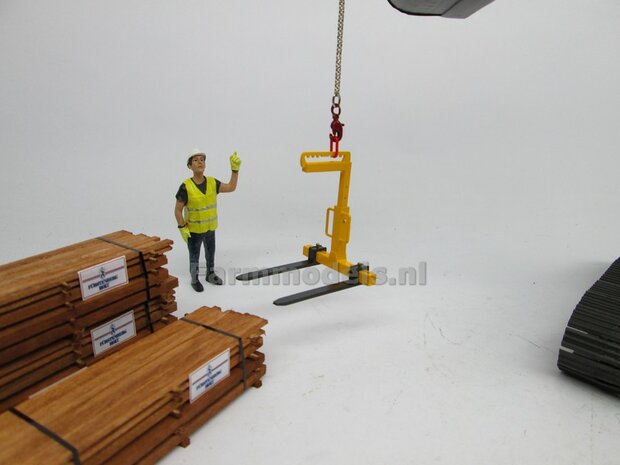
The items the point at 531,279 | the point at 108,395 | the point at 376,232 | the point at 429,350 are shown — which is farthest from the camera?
the point at 376,232

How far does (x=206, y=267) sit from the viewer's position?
246 inches

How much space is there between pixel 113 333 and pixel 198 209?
69.7 inches

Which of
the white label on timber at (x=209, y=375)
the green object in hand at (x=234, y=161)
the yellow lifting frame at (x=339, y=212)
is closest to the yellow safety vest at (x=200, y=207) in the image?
the green object in hand at (x=234, y=161)

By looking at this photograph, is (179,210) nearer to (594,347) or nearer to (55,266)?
(55,266)

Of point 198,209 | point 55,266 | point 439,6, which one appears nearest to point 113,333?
point 55,266

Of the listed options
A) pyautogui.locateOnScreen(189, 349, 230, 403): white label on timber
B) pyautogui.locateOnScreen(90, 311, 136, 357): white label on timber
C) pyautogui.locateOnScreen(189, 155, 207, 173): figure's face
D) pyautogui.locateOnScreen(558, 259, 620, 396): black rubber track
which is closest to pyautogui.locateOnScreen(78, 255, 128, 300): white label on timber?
pyautogui.locateOnScreen(90, 311, 136, 357): white label on timber

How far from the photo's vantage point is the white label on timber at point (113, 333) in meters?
4.27

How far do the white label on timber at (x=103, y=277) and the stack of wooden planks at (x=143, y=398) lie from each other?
0.68 meters

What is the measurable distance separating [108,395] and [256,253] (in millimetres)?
3680

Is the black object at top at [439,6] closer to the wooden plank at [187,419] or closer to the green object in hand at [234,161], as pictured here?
the green object in hand at [234,161]

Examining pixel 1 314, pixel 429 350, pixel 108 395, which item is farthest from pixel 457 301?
pixel 1 314

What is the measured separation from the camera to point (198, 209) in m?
5.61

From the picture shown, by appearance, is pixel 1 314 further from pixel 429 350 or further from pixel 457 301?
pixel 457 301

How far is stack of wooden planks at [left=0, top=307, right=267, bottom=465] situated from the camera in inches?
114
